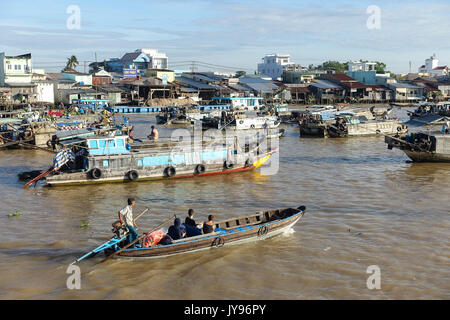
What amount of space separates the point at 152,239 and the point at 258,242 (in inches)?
128

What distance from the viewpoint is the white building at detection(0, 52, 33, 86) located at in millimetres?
54000

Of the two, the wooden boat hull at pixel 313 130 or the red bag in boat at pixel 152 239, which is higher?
the wooden boat hull at pixel 313 130

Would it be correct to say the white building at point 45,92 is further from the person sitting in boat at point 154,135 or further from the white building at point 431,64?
the white building at point 431,64

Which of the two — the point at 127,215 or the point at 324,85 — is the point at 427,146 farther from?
the point at 324,85

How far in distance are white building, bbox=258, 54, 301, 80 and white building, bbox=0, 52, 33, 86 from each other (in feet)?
212

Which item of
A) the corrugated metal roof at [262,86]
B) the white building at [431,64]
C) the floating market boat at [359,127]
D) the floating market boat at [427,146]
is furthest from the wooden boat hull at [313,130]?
the white building at [431,64]

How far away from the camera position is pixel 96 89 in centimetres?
6078

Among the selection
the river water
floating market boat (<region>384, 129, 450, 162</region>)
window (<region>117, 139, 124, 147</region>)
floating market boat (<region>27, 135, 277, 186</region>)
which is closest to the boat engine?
the river water

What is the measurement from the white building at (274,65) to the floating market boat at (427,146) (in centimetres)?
8537

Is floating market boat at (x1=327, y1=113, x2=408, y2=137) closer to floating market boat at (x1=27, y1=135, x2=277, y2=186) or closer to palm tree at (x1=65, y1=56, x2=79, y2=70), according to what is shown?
floating market boat at (x1=27, y1=135, x2=277, y2=186)

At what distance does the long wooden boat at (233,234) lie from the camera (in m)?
11.2

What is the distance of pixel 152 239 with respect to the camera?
36.9 feet

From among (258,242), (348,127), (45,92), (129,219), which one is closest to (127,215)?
(129,219)

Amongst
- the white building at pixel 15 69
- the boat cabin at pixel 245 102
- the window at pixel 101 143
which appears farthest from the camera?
the white building at pixel 15 69
